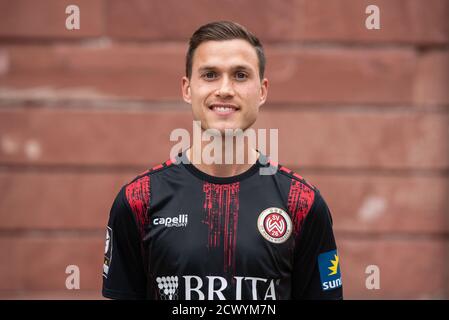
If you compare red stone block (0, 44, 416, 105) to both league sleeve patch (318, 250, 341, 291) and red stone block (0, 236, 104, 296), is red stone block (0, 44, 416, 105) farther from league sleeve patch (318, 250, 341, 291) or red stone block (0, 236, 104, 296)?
league sleeve patch (318, 250, 341, 291)

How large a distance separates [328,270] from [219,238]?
1.76 feet

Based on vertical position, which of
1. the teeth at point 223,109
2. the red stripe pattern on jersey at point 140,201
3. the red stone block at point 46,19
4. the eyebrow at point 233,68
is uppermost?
the red stone block at point 46,19

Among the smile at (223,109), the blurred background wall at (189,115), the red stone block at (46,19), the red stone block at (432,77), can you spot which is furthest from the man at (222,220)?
the red stone block at (432,77)

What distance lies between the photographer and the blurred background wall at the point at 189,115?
4285 mm

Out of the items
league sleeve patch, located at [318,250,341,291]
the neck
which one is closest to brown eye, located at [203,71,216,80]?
the neck

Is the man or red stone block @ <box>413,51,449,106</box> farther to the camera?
red stone block @ <box>413,51,449,106</box>

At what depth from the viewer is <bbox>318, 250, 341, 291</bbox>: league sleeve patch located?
2.40 metres

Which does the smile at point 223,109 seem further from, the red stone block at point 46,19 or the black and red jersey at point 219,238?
the red stone block at point 46,19

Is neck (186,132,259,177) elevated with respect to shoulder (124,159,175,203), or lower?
elevated

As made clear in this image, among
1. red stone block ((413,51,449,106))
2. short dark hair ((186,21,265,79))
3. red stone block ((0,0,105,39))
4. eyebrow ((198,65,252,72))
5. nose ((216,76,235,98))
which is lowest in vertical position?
nose ((216,76,235,98))

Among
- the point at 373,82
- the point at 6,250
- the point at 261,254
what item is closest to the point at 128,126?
the point at 6,250

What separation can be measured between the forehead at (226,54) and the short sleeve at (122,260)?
66 cm

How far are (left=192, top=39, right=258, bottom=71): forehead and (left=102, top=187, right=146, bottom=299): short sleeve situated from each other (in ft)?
2.18
